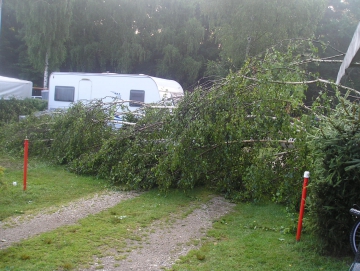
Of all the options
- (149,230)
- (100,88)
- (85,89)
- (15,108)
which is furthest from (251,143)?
(15,108)

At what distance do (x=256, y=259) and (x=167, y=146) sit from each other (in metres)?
3.09

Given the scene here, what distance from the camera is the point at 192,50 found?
102 feet

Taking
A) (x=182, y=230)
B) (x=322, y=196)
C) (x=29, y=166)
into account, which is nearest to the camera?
(x=322, y=196)

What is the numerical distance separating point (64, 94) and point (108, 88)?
7.38 feet

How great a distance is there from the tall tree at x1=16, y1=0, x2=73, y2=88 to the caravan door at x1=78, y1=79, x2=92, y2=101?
13.4 meters

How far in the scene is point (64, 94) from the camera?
55.4 ft

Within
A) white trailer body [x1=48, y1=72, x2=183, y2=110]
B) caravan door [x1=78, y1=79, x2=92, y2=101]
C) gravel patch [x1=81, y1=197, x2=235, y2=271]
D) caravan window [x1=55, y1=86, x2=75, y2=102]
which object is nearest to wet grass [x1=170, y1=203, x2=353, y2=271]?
gravel patch [x1=81, y1=197, x2=235, y2=271]

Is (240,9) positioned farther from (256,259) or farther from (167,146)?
(256,259)

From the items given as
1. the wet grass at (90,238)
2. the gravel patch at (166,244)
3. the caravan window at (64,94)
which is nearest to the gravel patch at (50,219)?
the wet grass at (90,238)

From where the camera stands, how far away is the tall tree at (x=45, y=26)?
27500 millimetres

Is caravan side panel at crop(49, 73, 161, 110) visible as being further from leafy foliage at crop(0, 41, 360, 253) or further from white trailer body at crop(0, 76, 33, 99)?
leafy foliage at crop(0, 41, 360, 253)

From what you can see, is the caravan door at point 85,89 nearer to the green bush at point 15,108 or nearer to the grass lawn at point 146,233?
the green bush at point 15,108

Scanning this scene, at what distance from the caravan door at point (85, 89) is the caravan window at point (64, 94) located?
1.25 ft

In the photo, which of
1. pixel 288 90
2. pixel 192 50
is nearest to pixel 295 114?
pixel 288 90
